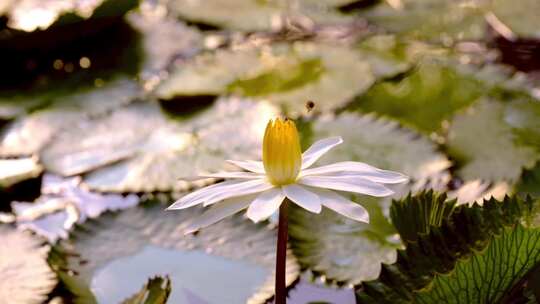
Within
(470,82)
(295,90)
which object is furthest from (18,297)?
(470,82)

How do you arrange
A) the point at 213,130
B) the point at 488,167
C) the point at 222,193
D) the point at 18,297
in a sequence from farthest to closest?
the point at 213,130 < the point at 488,167 < the point at 18,297 < the point at 222,193

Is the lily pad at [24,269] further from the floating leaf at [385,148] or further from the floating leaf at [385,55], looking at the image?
the floating leaf at [385,55]

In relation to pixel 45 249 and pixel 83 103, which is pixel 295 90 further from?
pixel 45 249

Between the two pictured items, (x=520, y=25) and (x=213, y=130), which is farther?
(x=520, y=25)

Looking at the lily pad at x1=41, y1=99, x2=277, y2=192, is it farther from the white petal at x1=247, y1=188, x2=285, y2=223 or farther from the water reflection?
the white petal at x1=247, y1=188, x2=285, y2=223

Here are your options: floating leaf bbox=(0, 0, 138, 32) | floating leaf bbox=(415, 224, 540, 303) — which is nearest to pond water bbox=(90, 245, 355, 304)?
floating leaf bbox=(415, 224, 540, 303)

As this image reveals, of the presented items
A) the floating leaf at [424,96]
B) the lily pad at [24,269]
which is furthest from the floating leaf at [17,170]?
the floating leaf at [424,96]

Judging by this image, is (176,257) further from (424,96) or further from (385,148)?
(424,96)
